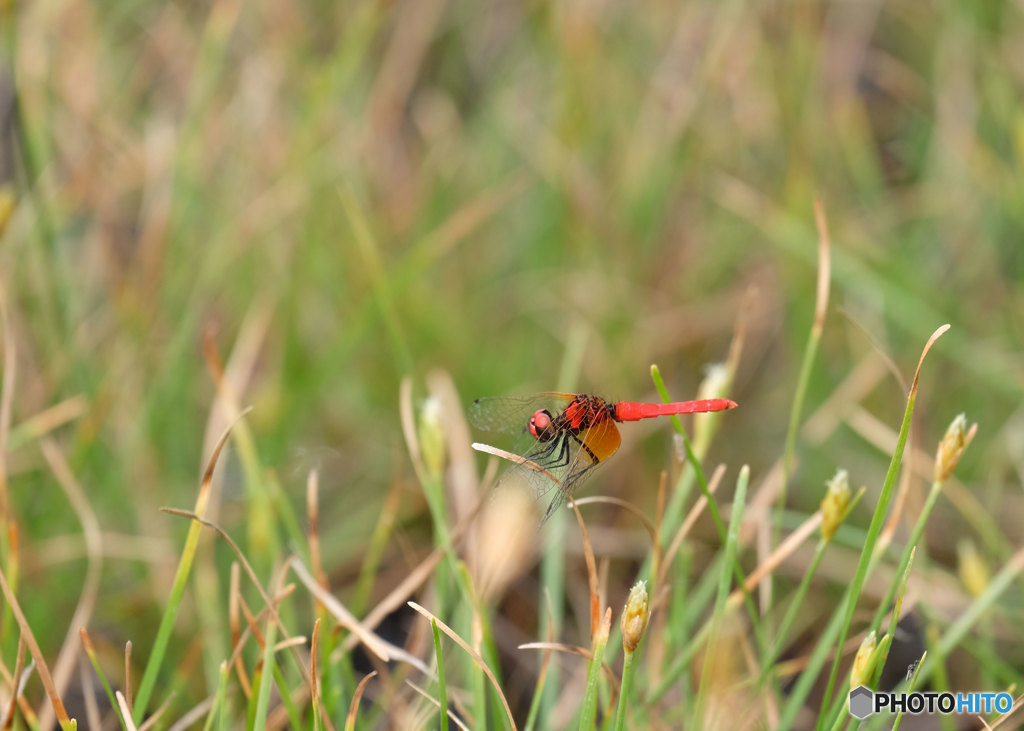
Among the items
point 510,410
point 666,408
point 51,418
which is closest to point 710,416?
point 666,408

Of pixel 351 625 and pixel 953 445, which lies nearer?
pixel 953 445

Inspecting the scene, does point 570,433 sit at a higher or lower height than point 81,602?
higher

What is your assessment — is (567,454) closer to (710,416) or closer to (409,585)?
(710,416)

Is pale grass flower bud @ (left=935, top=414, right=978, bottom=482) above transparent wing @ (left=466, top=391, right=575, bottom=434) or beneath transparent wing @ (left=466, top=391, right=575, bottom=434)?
above

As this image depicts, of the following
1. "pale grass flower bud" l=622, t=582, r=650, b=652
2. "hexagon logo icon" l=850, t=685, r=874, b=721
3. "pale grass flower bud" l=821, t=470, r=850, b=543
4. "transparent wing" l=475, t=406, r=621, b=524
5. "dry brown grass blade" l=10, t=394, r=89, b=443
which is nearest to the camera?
"pale grass flower bud" l=622, t=582, r=650, b=652

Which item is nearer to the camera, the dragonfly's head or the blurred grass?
the dragonfly's head

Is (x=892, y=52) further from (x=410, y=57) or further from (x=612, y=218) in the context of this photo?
(x=410, y=57)

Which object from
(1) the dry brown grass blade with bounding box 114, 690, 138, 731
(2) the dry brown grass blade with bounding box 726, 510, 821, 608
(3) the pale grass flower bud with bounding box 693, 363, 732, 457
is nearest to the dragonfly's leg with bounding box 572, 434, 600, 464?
(3) the pale grass flower bud with bounding box 693, 363, 732, 457

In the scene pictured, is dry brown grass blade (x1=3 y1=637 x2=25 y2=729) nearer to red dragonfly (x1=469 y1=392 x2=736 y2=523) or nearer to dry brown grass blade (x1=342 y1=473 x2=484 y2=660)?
dry brown grass blade (x1=342 y1=473 x2=484 y2=660)

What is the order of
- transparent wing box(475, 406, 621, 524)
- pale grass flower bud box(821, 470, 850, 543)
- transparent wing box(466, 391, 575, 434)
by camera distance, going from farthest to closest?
transparent wing box(466, 391, 575, 434)
transparent wing box(475, 406, 621, 524)
pale grass flower bud box(821, 470, 850, 543)
